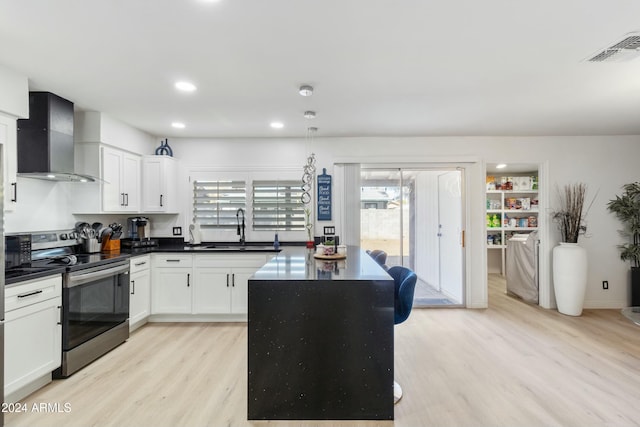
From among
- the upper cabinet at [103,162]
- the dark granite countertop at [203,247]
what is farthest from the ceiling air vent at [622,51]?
the upper cabinet at [103,162]

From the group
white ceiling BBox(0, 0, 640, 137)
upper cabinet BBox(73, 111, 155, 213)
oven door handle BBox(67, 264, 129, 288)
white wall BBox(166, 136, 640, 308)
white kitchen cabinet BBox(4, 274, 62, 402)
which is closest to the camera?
white ceiling BBox(0, 0, 640, 137)

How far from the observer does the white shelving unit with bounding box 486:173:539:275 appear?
22.3 feet

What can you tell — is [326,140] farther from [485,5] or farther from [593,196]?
[593,196]

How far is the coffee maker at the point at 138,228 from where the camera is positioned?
14.2 feet

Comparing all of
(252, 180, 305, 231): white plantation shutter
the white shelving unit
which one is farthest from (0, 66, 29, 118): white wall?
the white shelving unit

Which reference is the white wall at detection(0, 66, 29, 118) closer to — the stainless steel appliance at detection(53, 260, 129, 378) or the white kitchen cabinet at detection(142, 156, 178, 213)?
the stainless steel appliance at detection(53, 260, 129, 378)

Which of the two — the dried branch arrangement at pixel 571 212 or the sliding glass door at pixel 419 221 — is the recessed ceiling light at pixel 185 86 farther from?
the dried branch arrangement at pixel 571 212

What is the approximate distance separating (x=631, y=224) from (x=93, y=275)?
21.2 ft

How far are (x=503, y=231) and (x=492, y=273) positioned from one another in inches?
37.7

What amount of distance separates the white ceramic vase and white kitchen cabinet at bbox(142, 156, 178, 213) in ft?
17.3

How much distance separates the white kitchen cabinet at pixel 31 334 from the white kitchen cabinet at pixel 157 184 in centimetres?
180

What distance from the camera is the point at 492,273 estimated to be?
282 inches

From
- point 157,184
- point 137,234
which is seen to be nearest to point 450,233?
point 157,184

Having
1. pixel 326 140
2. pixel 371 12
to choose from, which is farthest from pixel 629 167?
pixel 371 12
